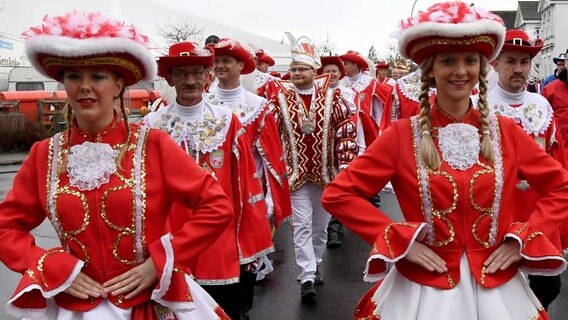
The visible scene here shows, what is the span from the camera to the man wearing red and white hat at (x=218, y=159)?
5.08 meters

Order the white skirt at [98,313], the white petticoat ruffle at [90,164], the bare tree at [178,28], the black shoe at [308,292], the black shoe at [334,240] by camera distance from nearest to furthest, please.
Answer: the white skirt at [98,313]
the white petticoat ruffle at [90,164]
the black shoe at [308,292]
the black shoe at [334,240]
the bare tree at [178,28]

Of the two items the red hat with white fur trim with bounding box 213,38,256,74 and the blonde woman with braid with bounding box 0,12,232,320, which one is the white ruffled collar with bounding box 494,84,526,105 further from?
the blonde woman with braid with bounding box 0,12,232,320

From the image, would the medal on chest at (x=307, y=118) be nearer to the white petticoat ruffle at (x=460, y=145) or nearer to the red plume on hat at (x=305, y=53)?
the red plume on hat at (x=305, y=53)

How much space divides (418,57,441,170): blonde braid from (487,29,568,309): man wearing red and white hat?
6.19ft

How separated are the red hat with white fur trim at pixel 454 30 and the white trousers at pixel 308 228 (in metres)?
3.74

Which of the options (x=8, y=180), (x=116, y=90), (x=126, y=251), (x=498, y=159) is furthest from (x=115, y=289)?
(x=8, y=180)

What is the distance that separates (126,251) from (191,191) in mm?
363

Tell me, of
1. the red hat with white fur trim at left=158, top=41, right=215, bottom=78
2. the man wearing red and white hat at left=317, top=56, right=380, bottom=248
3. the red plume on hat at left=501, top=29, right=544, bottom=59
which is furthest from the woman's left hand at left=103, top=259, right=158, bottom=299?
the man wearing red and white hat at left=317, top=56, right=380, bottom=248

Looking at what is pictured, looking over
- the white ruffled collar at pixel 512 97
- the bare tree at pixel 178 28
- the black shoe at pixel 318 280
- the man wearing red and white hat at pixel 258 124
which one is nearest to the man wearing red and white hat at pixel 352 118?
the man wearing red and white hat at pixel 258 124

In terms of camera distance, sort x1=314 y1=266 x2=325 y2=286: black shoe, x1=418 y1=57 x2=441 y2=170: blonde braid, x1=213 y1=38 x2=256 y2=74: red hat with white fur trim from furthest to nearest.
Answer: x1=314 y1=266 x2=325 y2=286: black shoe → x1=213 y1=38 x2=256 y2=74: red hat with white fur trim → x1=418 y1=57 x2=441 y2=170: blonde braid

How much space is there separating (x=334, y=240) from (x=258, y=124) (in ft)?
9.88

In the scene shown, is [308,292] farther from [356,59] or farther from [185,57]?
[356,59]

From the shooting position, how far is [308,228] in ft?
22.9

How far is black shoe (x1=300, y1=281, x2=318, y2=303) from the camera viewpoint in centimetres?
686
